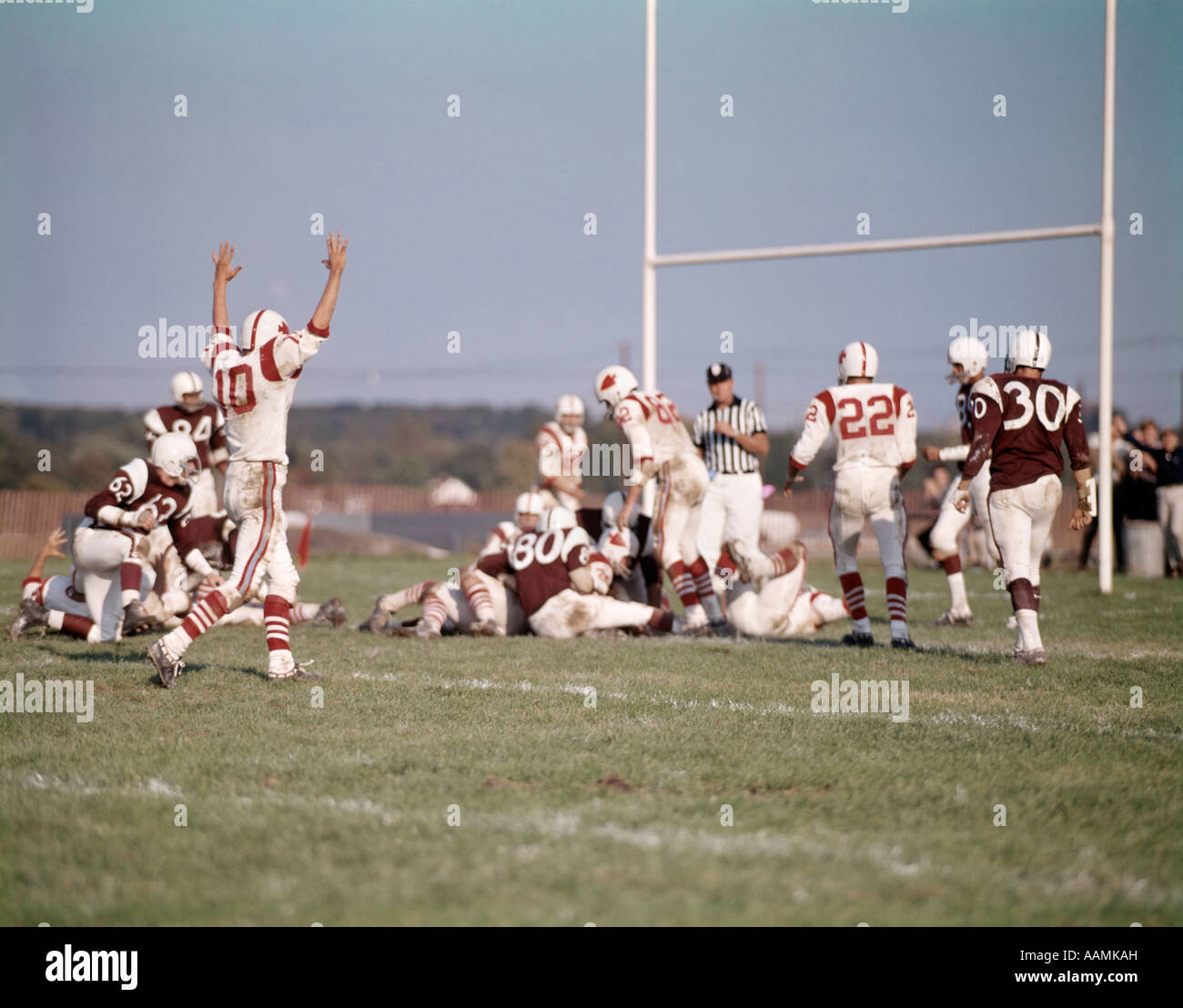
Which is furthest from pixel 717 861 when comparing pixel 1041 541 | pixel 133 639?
pixel 133 639

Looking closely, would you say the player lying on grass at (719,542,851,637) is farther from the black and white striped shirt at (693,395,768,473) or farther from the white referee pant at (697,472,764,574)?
the black and white striped shirt at (693,395,768,473)

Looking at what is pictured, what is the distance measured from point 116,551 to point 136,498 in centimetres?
43

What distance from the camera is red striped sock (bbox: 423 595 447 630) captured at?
28.2ft

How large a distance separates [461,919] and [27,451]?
5328 centimetres

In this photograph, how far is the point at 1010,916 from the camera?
2.81 m

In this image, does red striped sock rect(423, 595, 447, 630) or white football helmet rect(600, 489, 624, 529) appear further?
white football helmet rect(600, 489, 624, 529)

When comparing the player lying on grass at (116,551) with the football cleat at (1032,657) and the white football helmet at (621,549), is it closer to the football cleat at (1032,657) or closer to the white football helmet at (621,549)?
the white football helmet at (621,549)

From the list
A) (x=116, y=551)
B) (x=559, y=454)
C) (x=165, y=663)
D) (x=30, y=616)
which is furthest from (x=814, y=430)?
(x=30, y=616)

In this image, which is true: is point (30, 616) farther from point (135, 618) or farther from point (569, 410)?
point (569, 410)

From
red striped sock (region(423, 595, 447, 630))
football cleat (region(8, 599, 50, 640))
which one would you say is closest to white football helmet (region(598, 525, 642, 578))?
red striped sock (region(423, 595, 447, 630))

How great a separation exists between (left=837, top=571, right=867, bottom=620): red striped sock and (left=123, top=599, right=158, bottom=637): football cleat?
16.2ft

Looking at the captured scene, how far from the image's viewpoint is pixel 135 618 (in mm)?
8422

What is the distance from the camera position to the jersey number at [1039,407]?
6.99 metres
